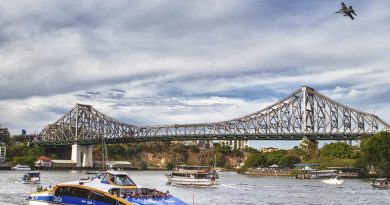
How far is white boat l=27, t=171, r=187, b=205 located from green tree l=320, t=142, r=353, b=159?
122377 mm

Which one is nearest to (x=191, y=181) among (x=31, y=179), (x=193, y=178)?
(x=193, y=178)

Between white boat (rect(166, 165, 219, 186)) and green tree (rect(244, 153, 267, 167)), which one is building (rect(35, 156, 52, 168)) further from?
white boat (rect(166, 165, 219, 186))

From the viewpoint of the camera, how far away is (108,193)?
120ft

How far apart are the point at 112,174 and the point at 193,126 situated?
156891 mm

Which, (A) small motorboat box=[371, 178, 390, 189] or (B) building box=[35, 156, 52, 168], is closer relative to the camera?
(A) small motorboat box=[371, 178, 390, 189]

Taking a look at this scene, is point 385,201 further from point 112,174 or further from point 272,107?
point 272,107

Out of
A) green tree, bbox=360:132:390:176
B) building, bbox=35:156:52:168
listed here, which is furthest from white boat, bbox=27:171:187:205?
building, bbox=35:156:52:168

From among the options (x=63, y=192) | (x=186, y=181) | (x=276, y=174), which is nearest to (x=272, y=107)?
(x=276, y=174)

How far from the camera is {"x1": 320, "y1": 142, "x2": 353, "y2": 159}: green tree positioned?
154 metres

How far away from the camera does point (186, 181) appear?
91500 mm

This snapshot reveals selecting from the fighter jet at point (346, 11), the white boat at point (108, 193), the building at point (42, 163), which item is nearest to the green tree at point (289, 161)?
the building at point (42, 163)

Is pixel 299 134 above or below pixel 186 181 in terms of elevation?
above

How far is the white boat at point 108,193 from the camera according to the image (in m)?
36.0

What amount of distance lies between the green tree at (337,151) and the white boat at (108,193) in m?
122
